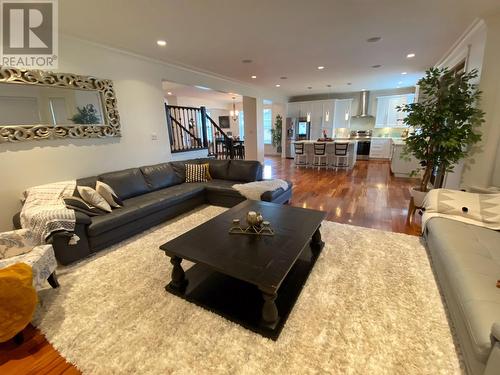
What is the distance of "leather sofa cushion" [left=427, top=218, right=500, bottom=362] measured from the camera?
119cm

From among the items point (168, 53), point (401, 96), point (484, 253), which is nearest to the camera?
point (484, 253)

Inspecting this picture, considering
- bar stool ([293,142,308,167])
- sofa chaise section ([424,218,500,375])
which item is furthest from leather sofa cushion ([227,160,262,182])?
bar stool ([293,142,308,167])

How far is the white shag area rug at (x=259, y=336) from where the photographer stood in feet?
4.52

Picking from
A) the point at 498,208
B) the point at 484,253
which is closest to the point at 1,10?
the point at 484,253

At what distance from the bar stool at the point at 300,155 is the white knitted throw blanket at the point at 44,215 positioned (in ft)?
22.0

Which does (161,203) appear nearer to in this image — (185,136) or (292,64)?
(185,136)

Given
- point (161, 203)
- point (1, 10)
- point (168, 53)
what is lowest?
point (161, 203)

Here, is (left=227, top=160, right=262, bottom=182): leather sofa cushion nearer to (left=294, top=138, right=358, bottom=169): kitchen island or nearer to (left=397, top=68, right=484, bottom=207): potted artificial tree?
(left=397, top=68, right=484, bottom=207): potted artificial tree

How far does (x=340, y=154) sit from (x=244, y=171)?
408 cm

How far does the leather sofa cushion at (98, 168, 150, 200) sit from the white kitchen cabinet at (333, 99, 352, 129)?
27.2ft

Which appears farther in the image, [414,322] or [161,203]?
[161,203]

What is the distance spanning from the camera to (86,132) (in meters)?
3.30

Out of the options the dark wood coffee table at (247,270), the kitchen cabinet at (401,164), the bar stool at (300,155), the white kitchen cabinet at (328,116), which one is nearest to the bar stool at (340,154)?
the bar stool at (300,155)

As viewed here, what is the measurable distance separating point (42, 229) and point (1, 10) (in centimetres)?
229
